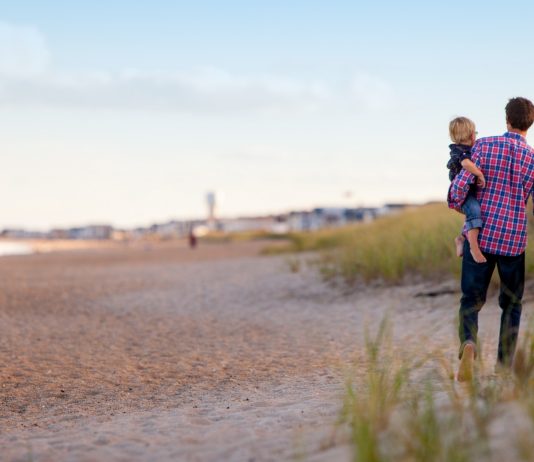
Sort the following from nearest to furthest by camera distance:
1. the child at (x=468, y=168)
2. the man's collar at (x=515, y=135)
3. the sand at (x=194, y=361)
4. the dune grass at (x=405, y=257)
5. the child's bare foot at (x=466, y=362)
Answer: the sand at (x=194, y=361)
the child's bare foot at (x=466, y=362)
the child at (x=468, y=168)
the man's collar at (x=515, y=135)
the dune grass at (x=405, y=257)

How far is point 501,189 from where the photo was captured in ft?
16.3

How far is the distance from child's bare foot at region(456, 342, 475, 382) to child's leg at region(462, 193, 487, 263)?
535 mm

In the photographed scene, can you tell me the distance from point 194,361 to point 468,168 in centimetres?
352

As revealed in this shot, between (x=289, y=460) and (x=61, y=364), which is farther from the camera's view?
(x=61, y=364)

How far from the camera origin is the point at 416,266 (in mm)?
12680

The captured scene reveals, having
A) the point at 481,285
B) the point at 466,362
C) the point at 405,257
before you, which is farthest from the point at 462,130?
the point at 405,257

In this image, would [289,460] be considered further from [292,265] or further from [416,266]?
[292,265]

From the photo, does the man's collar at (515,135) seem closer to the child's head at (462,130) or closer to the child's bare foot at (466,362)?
the child's head at (462,130)

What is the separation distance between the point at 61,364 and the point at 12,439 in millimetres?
2913

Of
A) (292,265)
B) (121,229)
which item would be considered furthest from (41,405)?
(121,229)

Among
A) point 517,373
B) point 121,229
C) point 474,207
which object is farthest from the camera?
point 121,229

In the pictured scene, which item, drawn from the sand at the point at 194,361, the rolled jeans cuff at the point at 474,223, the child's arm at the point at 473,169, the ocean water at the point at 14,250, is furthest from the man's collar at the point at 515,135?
the ocean water at the point at 14,250

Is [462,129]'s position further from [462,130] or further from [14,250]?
[14,250]

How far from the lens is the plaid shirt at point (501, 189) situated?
491 cm
